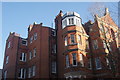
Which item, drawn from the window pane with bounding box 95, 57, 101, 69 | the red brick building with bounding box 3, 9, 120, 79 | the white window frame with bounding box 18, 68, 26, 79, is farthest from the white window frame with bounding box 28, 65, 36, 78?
the window pane with bounding box 95, 57, 101, 69

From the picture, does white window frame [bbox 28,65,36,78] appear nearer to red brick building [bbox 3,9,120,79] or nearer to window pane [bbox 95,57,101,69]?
red brick building [bbox 3,9,120,79]

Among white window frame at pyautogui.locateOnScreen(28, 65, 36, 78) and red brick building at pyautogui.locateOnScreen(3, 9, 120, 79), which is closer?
red brick building at pyautogui.locateOnScreen(3, 9, 120, 79)

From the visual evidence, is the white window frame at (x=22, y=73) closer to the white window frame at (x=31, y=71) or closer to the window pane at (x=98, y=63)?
the white window frame at (x=31, y=71)

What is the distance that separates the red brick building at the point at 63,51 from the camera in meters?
26.0

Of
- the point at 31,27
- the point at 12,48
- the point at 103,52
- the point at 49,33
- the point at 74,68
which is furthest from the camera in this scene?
the point at 31,27

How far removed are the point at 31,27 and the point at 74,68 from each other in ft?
52.6

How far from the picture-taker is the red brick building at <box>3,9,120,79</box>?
25984mm

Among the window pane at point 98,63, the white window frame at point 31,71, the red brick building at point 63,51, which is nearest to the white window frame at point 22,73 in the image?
the red brick building at point 63,51

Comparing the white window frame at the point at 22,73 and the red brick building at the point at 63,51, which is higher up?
the red brick building at the point at 63,51

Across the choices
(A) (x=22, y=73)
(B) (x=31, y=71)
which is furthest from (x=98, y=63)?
(A) (x=22, y=73)

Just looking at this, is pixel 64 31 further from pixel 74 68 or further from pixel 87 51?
pixel 74 68

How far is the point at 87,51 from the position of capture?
28234 millimetres

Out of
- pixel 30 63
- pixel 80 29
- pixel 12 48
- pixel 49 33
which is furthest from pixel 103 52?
pixel 12 48

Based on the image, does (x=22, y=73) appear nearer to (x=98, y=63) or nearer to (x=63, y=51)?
(x=63, y=51)
